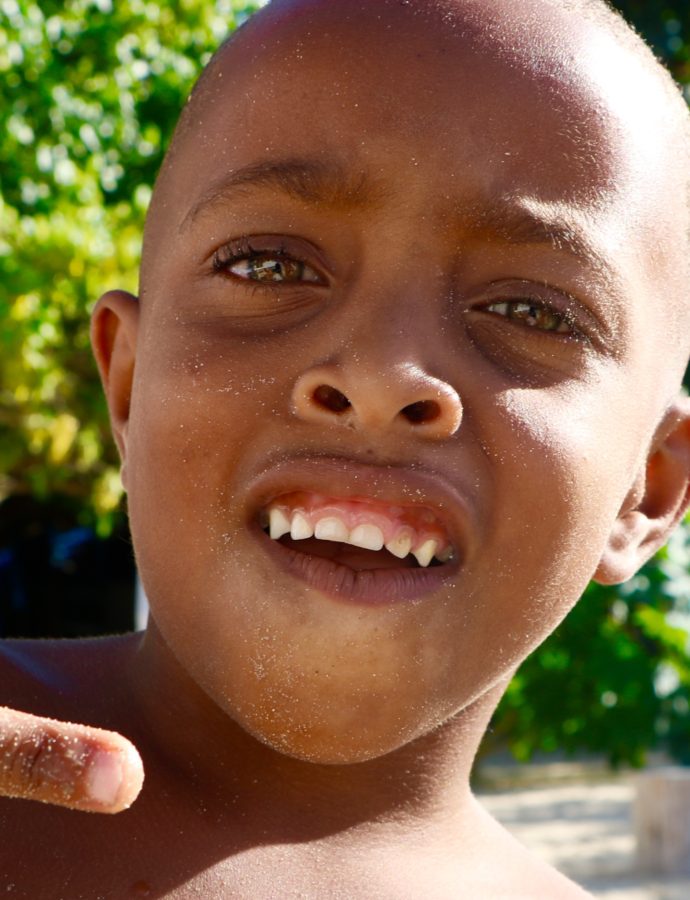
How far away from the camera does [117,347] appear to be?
2195 millimetres

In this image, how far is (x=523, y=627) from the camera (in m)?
1.77

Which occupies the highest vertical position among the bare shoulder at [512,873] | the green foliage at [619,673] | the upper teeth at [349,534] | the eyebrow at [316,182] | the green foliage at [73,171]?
the eyebrow at [316,182]

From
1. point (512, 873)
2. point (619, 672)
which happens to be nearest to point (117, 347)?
point (512, 873)

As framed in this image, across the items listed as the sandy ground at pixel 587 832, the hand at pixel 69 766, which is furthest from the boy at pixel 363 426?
the sandy ground at pixel 587 832

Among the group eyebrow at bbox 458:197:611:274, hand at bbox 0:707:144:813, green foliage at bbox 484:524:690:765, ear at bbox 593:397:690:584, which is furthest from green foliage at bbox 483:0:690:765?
hand at bbox 0:707:144:813

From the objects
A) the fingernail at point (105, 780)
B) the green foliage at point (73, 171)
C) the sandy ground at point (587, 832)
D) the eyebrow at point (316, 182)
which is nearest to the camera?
the fingernail at point (105, 780)

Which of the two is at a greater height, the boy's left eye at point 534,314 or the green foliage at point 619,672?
the boy's left eye at point 534,314

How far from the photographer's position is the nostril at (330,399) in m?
1.57

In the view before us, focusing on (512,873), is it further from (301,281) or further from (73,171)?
(73,171)

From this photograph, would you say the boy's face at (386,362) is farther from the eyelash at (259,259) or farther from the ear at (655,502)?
the ear at (655,502)

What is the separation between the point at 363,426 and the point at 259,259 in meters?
0.37

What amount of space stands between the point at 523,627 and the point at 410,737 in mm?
225

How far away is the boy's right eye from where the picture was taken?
5.75 ft

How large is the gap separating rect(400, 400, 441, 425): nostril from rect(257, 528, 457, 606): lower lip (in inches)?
7.9
